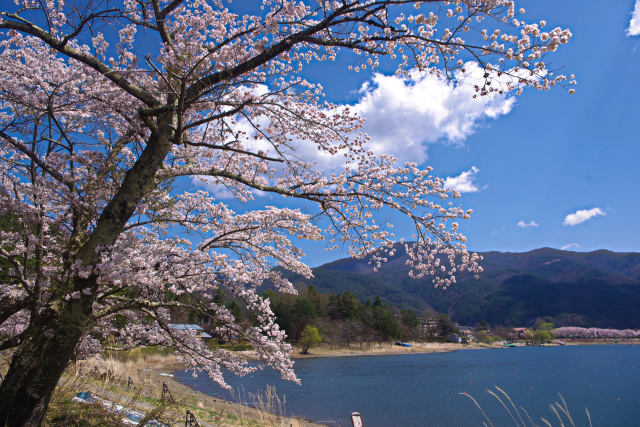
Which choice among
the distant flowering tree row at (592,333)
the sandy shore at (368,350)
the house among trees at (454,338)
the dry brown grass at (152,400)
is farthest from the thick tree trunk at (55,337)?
the distant flowering tree row at (592,333)

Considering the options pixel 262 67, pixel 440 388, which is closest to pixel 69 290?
pixel 262 67

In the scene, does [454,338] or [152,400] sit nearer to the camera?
[152,400]

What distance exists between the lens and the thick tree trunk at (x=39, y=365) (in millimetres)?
3176

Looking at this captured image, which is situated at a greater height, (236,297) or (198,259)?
(198,259)

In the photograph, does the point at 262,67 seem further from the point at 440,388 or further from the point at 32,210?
the point at 440,388

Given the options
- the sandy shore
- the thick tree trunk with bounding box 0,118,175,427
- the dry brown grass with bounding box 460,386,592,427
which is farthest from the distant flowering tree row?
the thick tree trunk with bounding box 0,118,175,427

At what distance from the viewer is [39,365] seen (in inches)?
128

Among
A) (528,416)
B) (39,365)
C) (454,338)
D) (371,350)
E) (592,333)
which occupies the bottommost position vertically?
(592,333)

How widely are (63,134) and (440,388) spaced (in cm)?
3030

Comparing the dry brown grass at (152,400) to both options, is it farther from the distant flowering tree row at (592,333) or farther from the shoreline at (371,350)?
the distant flowering tree row at (592,333)

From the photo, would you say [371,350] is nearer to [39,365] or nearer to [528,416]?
[528,416]

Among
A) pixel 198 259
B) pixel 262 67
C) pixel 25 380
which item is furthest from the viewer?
pixel 198 259

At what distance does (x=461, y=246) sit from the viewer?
4.64 meters

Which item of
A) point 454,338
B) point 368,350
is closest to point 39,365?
point 368,350
